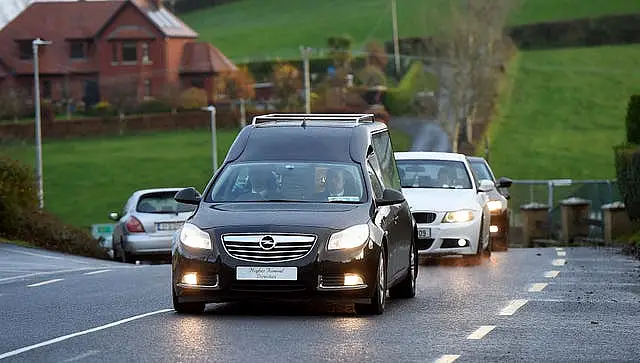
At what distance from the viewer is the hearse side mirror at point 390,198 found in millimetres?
16703

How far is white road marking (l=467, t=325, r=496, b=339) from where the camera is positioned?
14.1m

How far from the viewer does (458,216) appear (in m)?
25.4

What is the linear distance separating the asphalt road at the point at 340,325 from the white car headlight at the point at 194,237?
25.1 inches

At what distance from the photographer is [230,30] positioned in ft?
525

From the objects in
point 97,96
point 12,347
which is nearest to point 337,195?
point 12,347

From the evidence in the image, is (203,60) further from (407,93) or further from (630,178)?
(630,178)

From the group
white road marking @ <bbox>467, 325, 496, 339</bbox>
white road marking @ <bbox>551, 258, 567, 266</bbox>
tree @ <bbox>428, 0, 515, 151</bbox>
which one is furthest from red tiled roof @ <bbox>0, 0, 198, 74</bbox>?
white road marking @ <bbox>467, 325, 496, 339</bbox>

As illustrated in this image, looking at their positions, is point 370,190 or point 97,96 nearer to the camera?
point 370,190

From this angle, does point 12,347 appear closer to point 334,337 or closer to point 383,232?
point 334,337

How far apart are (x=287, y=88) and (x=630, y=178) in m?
87.8

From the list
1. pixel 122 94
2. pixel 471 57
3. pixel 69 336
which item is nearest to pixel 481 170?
pixel 69 336

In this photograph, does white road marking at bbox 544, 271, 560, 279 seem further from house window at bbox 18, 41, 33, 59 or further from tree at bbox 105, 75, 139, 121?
house window at bbox 18, 41, 33, 59

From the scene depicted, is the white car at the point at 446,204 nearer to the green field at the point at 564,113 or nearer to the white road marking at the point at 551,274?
the white road marking at the point at 551,274

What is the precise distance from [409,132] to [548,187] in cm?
5512
